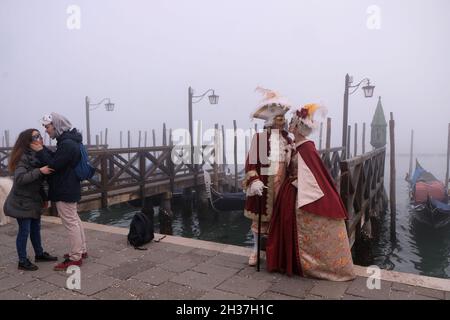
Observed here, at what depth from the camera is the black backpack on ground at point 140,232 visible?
4.21 m

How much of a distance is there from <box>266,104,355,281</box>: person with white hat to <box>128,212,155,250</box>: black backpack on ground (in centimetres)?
169

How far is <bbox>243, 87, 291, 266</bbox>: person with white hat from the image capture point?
133 inches

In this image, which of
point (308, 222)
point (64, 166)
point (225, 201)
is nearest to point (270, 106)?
point (308, 222)

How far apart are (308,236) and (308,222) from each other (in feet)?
0.40

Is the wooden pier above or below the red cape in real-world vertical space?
below

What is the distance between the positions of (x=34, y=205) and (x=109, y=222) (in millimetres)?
8267

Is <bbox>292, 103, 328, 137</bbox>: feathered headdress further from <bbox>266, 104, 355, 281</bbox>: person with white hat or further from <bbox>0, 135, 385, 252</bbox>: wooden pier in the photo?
<bbox>0, 135, 385, 252</bbox>: wooden pier

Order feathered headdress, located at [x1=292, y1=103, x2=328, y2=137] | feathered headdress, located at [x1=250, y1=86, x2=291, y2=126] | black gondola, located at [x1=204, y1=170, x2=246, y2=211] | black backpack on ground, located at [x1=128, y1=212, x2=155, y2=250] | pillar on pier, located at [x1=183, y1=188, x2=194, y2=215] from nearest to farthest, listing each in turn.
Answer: feathered headdress, located at [x1=292, y1=103, x2=328, y2=137], feathered headdress, located at [x1=250, y1=86, x2=291, y2=126], black backpack on ground, located at [x1=128, y1=212, x2=155, y2=250], black gondola, located at [x1=204, y1=170, x2=246, y2=211], pillar on pier, located at [x1=183, y1=188, x2=194, y2=215]

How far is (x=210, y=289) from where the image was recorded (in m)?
2.97

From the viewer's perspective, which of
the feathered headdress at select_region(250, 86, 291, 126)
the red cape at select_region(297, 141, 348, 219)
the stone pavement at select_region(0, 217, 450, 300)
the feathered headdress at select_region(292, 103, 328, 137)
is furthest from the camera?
the feathered headdress at select_region(250, 86, 291, 126)

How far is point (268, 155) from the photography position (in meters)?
3.42

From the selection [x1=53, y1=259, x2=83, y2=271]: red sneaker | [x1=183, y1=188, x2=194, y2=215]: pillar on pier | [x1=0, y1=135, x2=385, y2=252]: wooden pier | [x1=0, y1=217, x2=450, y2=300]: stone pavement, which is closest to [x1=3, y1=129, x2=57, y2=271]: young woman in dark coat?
[x1=53, y1=259, x2=83, y2=271]: red sneaker
